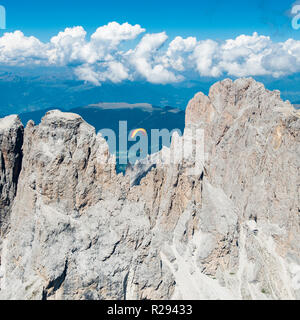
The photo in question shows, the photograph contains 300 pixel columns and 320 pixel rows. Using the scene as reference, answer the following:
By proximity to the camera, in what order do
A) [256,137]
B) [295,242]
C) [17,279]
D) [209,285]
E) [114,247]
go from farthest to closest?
[256,137]
[295,242]
[209,285]
[114,247]
[17,279]

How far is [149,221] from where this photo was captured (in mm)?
73312

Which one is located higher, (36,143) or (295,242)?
(36,143)

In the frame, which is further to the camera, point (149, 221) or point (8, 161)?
point (149, 221)

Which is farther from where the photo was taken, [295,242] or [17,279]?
[295,242]

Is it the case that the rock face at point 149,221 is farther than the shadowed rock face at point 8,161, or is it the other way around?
the shadowed rock face at point 8,161

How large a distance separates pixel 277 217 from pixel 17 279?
6545 cm

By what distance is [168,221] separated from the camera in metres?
77.5

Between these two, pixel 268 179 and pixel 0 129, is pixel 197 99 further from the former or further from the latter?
pixel 0 129

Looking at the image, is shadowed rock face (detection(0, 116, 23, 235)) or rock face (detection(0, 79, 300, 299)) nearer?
rock face (detection(0, 79, 300, 299))

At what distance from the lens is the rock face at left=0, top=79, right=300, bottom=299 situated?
60.9 meters

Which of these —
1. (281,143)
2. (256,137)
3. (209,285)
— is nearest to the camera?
(209,285)

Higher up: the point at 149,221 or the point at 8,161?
the point at 8,161

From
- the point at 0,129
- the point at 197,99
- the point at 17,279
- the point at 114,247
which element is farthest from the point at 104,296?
the point at 197,99

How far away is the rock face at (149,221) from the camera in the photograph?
60.9 metres
